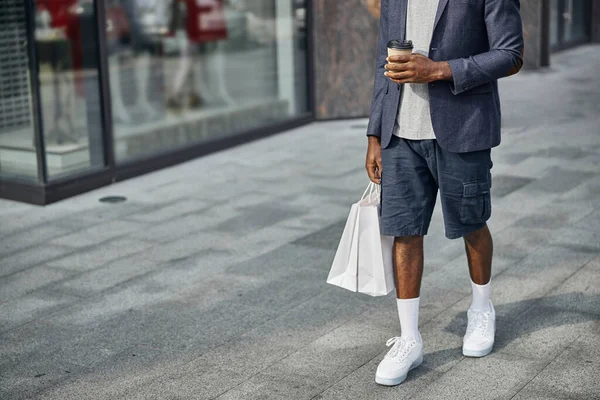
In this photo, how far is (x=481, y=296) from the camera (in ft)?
15.0

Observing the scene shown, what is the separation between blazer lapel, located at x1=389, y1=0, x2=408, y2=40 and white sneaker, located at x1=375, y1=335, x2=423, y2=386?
53.1 inches

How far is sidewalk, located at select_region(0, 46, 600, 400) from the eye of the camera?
4379 mm

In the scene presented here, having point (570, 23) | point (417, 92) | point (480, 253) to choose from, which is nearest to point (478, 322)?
point (480, 253)

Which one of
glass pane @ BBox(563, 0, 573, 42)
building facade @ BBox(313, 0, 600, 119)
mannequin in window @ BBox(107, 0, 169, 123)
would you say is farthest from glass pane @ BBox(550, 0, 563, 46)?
mannequin in window @ BBox(107, 0, 169, 123)

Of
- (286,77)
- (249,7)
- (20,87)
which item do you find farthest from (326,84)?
(20,87)

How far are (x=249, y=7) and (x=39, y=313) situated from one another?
5603 mm

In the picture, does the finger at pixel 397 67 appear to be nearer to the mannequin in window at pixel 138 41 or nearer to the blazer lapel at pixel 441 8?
the blazer lapel at pixel 441 8

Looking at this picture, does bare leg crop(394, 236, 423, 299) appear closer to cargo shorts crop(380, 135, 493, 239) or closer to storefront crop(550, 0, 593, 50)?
cargo shorts crop(380, 135, 493, 239)

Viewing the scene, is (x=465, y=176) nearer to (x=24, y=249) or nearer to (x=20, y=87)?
(x=24, y=249)

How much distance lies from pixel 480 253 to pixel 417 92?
0.81m

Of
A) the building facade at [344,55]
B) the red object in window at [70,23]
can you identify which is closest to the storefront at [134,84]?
the red object in window at [70,23]

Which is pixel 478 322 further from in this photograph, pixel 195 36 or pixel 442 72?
pixel 195 36

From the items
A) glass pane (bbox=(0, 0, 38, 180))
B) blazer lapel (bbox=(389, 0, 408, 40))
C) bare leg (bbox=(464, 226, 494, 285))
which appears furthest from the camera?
glass pane (bbox=(0, 0, 38, 180))

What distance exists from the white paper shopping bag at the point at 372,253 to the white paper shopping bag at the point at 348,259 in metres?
0.02
